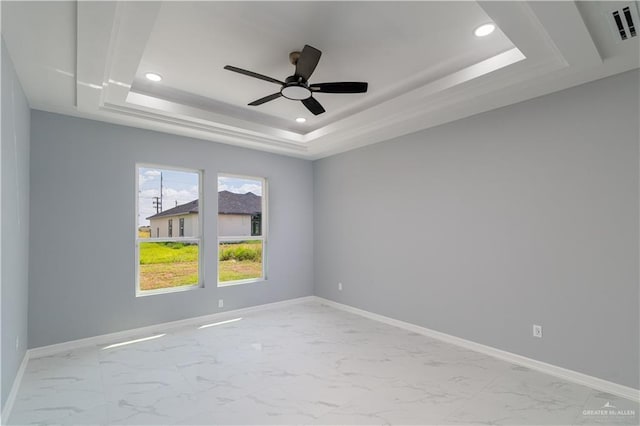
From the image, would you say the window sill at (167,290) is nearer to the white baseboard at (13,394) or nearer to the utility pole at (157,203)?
the utility pole at (157,203)

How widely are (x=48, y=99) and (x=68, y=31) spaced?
1.47 metres

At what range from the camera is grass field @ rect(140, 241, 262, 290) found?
4.28 m

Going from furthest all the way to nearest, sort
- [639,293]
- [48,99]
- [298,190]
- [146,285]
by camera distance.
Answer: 1. [298,190]
2. [146,285]
3. [48,99]
4. [639,293]

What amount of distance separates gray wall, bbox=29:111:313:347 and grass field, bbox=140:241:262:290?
184 millimetres

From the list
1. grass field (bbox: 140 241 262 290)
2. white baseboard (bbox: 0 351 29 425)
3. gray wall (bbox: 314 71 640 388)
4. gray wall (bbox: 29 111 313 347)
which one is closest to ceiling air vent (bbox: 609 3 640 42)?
gray wall (bbox: 314 71 640 388)

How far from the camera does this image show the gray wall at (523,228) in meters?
2.71

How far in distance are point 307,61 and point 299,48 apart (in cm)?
33

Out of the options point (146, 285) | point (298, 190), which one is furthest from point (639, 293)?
point (146, 285)

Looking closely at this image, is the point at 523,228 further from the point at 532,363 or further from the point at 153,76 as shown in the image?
the point at 153,76

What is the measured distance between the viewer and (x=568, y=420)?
2301mm

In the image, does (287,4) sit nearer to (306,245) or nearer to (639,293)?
(639,293)

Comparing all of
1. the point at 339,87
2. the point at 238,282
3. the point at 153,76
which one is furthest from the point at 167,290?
the point at 339,87

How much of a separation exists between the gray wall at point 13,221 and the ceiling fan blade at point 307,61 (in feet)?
6.79

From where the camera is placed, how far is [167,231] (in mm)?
4449
